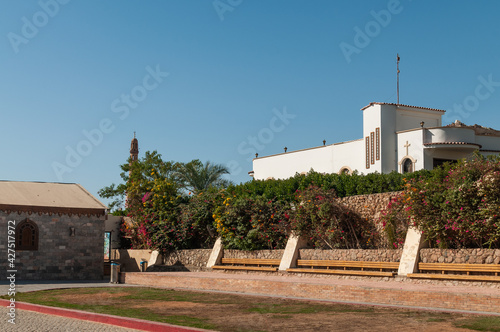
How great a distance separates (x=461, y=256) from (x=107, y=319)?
11087 mm

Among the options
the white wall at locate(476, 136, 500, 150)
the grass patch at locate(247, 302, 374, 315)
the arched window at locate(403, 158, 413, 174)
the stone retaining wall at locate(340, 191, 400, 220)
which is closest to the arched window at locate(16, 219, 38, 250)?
the stone retaining wall at locate(340, 191, 400, 220)

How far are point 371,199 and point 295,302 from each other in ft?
28.8

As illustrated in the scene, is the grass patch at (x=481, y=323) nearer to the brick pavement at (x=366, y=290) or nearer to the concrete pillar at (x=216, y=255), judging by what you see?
A: the brick pavement at (x=366, y=290)

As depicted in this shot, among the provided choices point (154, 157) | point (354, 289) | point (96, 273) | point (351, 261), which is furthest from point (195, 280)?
point (154, 157)

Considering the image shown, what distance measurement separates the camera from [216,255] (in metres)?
26.5

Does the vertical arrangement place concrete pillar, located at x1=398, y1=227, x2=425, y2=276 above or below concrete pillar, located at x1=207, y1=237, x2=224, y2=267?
above

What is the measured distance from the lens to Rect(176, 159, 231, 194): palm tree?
144 feet

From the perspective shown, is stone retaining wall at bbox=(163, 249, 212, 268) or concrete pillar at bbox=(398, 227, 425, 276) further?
stone retaining wall at bbox=(163, 249, 212, 268)

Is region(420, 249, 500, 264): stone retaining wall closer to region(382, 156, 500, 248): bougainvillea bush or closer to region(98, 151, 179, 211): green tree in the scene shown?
region(382, 156, 500, 248): bougainvillea bush

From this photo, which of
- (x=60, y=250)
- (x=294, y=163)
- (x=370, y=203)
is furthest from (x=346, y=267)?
(x=294, y=163)

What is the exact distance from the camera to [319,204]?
22812mm

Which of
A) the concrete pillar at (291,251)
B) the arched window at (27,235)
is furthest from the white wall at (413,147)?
the arched window at (27,235)

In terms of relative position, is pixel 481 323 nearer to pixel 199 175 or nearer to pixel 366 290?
pixel 366 290

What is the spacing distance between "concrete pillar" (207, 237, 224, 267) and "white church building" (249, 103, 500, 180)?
10.8 metres
